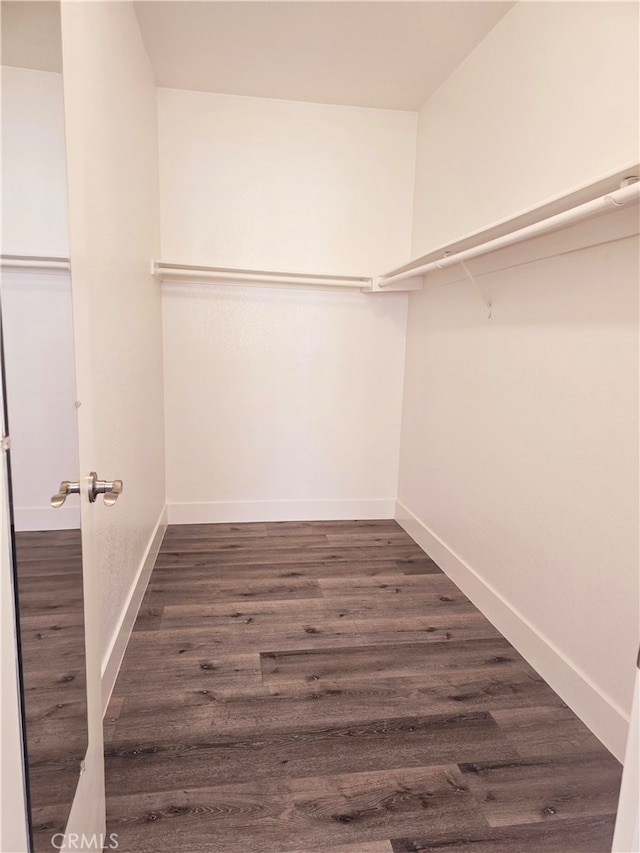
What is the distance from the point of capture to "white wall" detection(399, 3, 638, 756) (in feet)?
5.13

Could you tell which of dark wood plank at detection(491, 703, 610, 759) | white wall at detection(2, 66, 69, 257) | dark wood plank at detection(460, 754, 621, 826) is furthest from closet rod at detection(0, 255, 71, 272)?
dark wood plank at detection(491, 703, 610, 759)

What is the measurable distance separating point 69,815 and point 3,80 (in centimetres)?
118

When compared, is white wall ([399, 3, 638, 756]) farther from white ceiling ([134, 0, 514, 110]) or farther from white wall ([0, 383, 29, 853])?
white wall ([0, 383, 29, 853])

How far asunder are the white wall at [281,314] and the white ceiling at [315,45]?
0.20 meters

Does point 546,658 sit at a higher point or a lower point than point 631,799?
lower

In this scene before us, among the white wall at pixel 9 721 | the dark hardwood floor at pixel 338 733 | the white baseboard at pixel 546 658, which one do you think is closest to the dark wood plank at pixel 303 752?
the dark hardwood floor at pixel 338 733

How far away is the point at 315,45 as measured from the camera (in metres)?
2.41

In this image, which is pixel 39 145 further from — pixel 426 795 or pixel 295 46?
pixel 295 46

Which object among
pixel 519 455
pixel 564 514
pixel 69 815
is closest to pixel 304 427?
pixel 519 455

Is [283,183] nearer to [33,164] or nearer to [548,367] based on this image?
[548,367]

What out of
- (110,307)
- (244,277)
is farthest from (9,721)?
(244,277)

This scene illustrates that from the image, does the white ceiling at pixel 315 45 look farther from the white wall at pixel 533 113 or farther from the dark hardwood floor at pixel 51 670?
the dark hardwood floor at pixel 51 670

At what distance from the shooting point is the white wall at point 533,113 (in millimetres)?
1568

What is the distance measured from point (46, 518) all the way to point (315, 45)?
259cm
